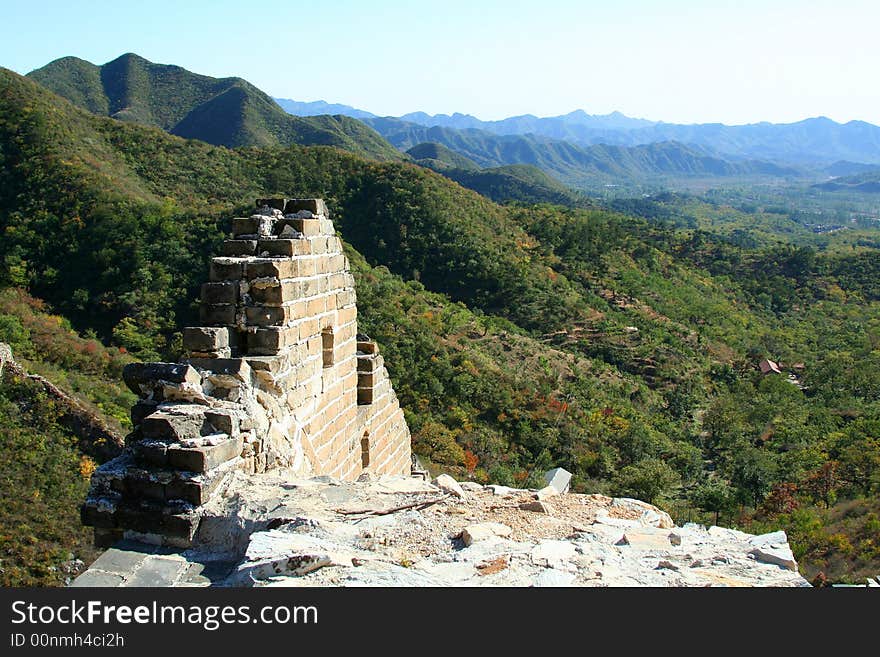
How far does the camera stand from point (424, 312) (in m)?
26.2

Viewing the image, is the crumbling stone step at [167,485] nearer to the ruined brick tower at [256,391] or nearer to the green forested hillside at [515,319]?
the ruined brick tower at [256,391]

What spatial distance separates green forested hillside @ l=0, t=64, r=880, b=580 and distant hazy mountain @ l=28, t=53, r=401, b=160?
3330 cm

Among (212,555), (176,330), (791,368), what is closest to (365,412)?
(212,555)

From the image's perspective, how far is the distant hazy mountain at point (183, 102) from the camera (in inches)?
2785

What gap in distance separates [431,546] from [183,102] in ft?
281

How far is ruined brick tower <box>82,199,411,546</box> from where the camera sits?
362cm

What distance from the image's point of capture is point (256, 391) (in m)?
4.71

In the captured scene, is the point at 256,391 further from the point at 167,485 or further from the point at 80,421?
the point at 80,421

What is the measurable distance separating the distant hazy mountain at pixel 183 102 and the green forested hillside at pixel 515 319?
3330cm

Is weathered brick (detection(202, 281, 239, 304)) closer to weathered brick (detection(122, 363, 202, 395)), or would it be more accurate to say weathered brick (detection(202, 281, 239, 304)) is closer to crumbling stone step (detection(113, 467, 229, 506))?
weathered brick (detection(122, 363, 202, 395))

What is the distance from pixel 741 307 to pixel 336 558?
147ft

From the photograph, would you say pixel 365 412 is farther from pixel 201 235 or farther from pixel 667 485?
pixel 201 235

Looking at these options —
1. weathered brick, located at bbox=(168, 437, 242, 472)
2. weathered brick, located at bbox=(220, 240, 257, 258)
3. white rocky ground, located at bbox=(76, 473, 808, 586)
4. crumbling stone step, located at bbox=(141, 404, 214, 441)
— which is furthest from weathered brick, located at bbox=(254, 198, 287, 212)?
weathered brick, located at bbox=(168, 437, 242, 472)

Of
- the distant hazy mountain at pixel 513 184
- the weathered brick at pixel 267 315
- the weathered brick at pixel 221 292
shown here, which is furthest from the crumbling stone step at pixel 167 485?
the distant hazy mountain at pixel 513 184
